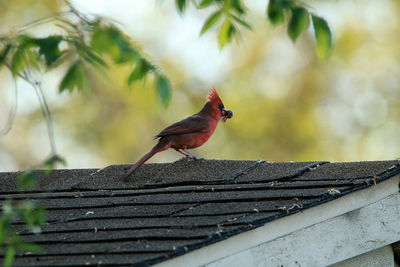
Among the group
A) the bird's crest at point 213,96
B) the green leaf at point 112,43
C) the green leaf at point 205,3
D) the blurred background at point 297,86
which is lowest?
the green leaf at point 112,43

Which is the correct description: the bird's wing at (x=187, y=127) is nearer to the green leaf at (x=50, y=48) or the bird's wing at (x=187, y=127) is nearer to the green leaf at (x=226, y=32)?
the green leaf at (x=226, y=32)

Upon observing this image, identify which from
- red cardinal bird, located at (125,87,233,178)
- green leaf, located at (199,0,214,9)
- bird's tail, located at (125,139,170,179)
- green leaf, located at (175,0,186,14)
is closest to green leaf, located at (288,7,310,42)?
green leaf, located at (199,0,214,9)

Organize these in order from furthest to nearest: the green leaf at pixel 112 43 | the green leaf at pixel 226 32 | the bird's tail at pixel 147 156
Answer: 1. the bird's tail at pixel 147 156
2. the green leaf at pixel 226 32
3. the green leaf at pixel 112 43

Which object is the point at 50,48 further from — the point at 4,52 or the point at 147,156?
the point at 147,156

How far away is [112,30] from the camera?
9.80 ft

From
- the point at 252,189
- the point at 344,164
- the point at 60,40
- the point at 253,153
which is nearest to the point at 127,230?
the point at 252,189

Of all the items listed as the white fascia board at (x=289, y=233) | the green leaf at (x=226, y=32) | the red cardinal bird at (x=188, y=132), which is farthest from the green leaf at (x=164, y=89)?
the red cardinal bird at (x=188, y=132)

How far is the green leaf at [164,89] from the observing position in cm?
300

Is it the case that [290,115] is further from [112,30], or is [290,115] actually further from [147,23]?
[112,30]

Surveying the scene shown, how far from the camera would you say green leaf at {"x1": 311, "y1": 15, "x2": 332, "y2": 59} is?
3.04 metres

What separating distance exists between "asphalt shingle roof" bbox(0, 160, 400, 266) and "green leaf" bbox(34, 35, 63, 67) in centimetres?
94

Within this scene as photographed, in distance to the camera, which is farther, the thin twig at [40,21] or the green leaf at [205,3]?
the green leaf at [205,3]

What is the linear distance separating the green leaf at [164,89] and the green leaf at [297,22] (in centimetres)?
55

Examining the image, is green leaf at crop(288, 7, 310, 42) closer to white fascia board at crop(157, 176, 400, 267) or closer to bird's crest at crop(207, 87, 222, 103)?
white fascia board at crop(157, 176, 400, 267)
